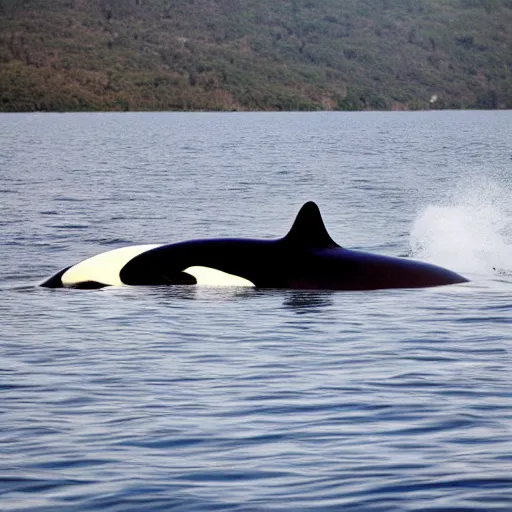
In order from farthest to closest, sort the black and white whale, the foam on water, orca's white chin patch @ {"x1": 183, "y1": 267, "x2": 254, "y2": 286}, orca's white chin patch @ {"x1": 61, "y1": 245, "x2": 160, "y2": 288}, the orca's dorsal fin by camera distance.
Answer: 1. the foam on water
2. orca's white chin patch @ {"x1": 61, "y1": 245, "x2": 160, "y2": 288}
3. orca's white chin patch @ {"x1": 183, "y1": 267, "x2": 254, "y2": 286}
4. the black and white whale
5. the orca's dorsal fin

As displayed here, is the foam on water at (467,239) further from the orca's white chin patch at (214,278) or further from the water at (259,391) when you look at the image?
the orca's white chin patch at (214,278)

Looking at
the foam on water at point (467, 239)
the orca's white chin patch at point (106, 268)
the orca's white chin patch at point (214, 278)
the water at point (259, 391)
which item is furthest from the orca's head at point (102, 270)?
the foam on water at point (467, 239)

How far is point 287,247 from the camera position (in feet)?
59.9

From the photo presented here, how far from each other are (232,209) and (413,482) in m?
31.3

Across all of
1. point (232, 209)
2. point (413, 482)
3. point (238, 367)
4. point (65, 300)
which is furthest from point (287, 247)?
point (232, 209)

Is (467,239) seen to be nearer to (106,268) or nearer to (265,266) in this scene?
(265,266)

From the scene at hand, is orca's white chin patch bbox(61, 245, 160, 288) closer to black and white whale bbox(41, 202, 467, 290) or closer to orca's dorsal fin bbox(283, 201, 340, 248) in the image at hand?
black and white whale bbox(41, 202, 467, 290)

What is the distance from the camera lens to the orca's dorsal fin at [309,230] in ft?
57.5

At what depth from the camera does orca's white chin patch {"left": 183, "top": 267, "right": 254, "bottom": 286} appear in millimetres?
18469

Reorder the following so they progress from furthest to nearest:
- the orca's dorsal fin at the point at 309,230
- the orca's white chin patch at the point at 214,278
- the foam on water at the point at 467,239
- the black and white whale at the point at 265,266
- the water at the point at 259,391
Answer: the foam on water at the point at 467,239
the orca's white chin patch at the point at 214,278
the black and white whale at the point at 265,266
the orca's dorsal fin at the point at 309,230
the water at the point at 259,391

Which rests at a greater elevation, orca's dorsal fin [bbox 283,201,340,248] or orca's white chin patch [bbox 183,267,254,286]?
orca's dorsal fin [bbox 283,201,340,248]

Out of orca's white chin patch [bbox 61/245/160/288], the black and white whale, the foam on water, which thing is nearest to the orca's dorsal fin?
the black and white whale

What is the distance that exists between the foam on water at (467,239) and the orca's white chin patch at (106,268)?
18.9 ft

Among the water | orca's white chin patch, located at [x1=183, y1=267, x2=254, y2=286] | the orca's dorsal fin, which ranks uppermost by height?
the orca's dorsal fin
